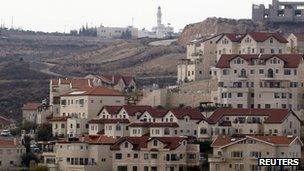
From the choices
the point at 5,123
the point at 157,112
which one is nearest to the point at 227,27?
the point at 5,123

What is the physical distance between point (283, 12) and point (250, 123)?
123 feet

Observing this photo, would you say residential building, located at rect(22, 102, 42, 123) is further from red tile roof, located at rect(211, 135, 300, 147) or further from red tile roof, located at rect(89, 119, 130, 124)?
red tile roof, located at rect(211, 135, 300, 147)

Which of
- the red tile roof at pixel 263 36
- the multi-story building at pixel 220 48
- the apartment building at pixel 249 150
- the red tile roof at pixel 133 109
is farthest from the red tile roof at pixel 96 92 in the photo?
the apartment building at pixel 249 150

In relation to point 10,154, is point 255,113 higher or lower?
higher

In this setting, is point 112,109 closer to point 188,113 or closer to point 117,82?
point 188,113

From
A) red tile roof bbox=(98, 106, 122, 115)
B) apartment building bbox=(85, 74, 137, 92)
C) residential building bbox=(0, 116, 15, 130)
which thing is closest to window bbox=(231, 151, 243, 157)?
red tile roof bbox=(98, 106, 122, 115)

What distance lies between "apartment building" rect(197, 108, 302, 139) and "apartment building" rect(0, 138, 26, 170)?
1352 cm

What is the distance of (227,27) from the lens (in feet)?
458

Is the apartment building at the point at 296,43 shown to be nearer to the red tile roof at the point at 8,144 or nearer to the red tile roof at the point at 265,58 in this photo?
the red tile roof at the point at 265,58

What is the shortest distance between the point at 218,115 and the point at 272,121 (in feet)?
14.0

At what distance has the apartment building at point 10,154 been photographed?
97688 mm

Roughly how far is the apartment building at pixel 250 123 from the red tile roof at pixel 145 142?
3097 millimetres

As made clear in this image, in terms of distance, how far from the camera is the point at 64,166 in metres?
94.1

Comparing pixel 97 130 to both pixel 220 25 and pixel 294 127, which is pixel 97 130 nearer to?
pixel 294 127
